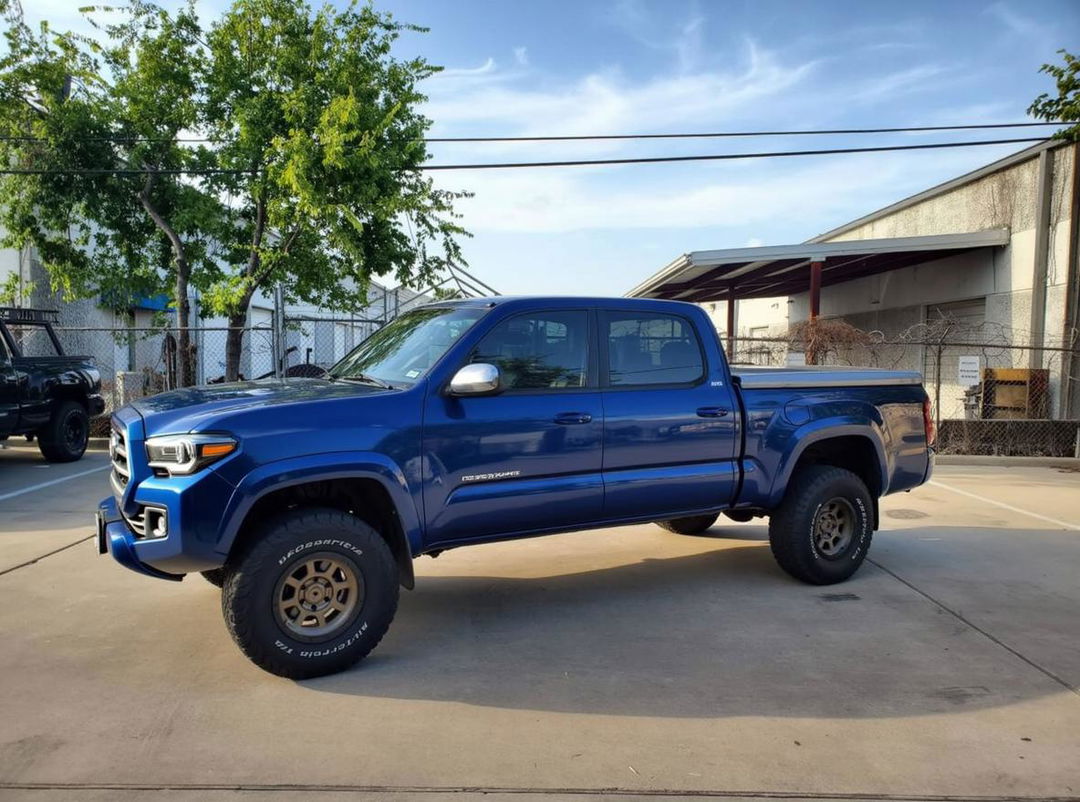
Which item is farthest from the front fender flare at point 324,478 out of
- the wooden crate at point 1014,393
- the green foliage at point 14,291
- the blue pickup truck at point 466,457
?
the green foliage at point 14,291

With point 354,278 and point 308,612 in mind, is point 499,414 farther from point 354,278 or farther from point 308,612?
point 354,278

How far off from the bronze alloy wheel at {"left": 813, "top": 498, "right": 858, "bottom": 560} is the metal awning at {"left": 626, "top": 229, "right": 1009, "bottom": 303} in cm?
1089

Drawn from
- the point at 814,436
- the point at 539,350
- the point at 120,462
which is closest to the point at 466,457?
the point at 539,350

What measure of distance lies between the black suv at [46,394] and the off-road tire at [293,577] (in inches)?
323

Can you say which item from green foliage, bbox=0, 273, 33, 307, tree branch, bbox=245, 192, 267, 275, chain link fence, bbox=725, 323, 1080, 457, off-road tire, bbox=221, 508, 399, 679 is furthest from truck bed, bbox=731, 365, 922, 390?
green foliage, bbox=0, 273, 33, 307

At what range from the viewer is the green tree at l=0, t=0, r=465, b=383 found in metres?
13.8

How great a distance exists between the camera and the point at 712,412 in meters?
5.20

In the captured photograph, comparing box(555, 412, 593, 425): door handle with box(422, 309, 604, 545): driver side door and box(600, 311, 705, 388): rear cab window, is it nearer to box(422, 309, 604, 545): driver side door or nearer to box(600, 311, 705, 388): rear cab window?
box(422, 309, 604, 545): driver side door

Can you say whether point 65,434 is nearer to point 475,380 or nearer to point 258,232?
point 258,232

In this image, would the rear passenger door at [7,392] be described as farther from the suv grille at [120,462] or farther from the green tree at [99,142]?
the suv grille at [120,462]

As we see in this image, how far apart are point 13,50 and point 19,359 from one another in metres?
7.10

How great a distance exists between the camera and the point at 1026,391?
14.7 metres

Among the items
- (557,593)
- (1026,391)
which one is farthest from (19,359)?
(1026,391)

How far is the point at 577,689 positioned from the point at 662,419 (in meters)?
1.77
